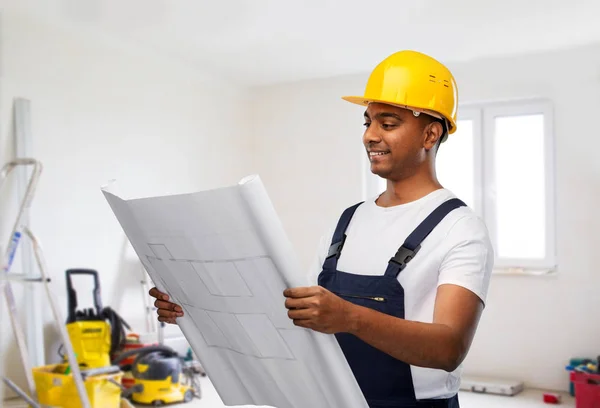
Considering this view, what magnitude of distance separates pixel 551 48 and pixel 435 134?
427 centimetres

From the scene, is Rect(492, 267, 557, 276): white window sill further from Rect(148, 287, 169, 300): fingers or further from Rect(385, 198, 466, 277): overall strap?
Rect(148, 287, 169, 300): fingers

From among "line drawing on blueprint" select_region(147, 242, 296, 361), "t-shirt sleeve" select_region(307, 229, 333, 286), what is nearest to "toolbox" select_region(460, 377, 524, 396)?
"t-shirt sleeve" select_region(307, 229, 333, 286)

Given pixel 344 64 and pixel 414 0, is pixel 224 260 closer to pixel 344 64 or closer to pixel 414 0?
pixel 414 0

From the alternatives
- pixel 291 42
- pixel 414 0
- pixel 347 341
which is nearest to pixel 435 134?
pixel 347 341

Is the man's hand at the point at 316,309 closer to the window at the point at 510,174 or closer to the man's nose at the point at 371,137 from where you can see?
the man's nose at the point at 371,137

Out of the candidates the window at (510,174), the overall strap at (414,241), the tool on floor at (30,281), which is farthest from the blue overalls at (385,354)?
the window at (510,174)

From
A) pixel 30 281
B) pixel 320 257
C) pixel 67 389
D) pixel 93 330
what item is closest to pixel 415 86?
pixel 320 257

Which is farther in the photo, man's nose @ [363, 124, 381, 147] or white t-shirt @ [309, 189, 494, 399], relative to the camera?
man's nose @ [363, 124, 381, 147]

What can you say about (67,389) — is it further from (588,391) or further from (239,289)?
(588,391)

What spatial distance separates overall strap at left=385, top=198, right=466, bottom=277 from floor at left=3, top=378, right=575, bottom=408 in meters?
3.42

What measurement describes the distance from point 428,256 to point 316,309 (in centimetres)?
35

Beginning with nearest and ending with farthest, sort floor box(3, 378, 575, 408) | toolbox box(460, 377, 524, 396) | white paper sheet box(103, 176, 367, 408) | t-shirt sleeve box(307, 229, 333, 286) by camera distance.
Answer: white paper sheet box(103, 176, 367, 408) → t-shirt sleeve box(307, 229, 333, 286) → floor box(3, 378, 575, 408) → toolbox box(460, 377, 524, 396)

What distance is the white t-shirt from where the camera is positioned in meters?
1.19

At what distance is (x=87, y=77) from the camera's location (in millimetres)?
4781
